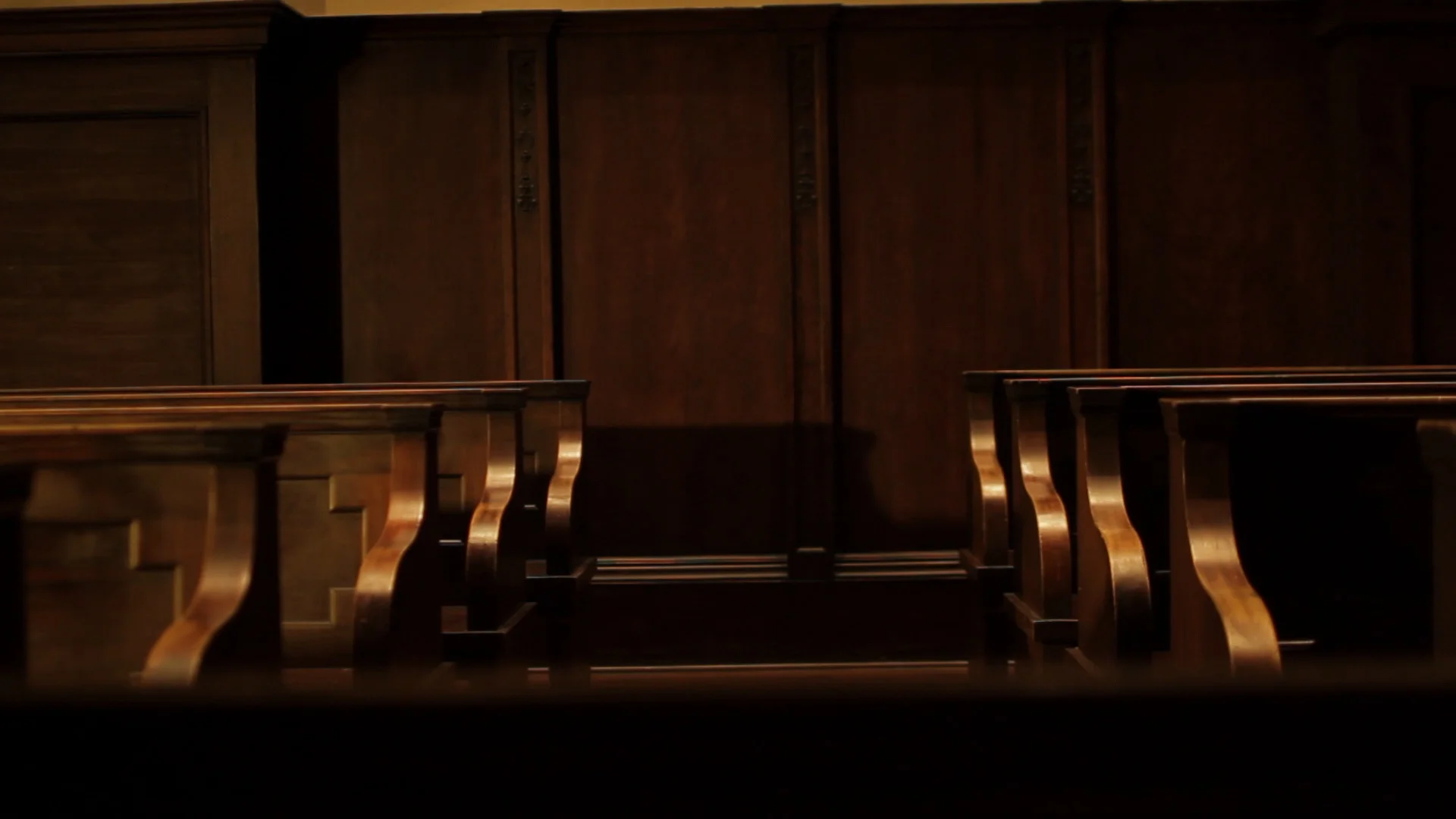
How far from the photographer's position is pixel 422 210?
4.93m

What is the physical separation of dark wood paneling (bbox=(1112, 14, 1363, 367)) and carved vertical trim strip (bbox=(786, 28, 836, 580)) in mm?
1225

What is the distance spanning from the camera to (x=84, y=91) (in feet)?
15.6

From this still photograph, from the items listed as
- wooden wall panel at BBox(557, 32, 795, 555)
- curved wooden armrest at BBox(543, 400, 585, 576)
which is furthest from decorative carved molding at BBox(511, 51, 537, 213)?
curved wooden armrest at BBox(543, 400, 585, 576)

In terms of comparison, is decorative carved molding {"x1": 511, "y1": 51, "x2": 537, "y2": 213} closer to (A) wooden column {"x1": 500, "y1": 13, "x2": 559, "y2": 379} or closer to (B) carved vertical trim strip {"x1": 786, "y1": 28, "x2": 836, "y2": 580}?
(A) wooden column {"x1": 500, "y1": 13, "x2": 559, "y2": 379}

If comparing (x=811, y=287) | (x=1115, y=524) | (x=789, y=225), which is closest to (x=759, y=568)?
(x=811, y=287)

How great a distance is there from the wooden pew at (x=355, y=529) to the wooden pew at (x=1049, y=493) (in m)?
1.23

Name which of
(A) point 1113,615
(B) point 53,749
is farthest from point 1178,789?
(A) point 1113,615

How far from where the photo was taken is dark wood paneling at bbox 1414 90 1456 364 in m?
4.73

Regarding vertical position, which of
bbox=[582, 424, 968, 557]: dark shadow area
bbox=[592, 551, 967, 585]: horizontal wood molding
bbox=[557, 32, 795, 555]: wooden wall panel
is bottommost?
bbox=[592, 551, 967, 585]: horizontal wood molding

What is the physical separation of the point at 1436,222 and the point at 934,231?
1973mm

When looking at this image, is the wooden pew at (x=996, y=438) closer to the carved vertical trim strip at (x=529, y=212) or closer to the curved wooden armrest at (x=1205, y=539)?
the curved wooden armrest at (x=1205, y=539)

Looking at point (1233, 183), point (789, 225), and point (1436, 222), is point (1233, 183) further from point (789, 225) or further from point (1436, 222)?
point (789, 225)

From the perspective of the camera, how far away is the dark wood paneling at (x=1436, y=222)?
4.73m

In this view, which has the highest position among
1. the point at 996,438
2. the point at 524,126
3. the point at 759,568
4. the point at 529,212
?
the point at 524,126
